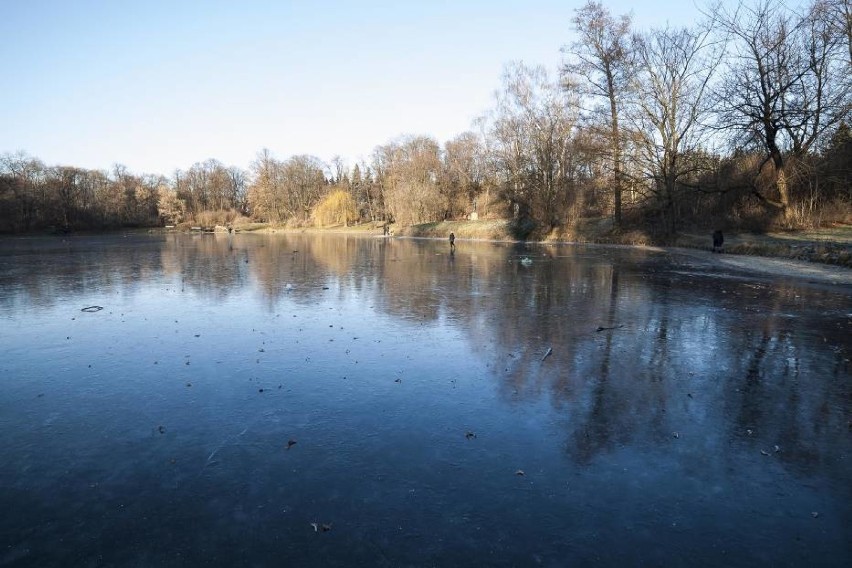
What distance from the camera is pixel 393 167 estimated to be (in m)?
70.2

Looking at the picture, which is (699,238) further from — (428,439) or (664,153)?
(428,439)

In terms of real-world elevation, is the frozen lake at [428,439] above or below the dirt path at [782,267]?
below

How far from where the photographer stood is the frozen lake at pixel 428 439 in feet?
11.8

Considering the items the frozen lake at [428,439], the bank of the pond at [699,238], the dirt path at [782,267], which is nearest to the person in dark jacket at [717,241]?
the bank of the pond at [699,238]

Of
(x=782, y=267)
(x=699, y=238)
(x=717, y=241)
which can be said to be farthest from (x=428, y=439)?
(x=699, y=238)

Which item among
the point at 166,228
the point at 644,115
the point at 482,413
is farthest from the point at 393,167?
the point at 482,413

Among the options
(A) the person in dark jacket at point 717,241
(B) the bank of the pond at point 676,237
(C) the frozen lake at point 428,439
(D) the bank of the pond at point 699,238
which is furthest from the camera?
(A) the person in dark jacket at point 717,241

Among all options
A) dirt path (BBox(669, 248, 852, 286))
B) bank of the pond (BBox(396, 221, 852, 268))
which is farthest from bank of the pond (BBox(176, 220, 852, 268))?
dirt path (BBox(669, 248, 852, 286))

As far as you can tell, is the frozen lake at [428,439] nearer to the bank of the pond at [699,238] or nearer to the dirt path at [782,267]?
the dirt path at [782,267]

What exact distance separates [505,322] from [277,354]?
16.0 feet

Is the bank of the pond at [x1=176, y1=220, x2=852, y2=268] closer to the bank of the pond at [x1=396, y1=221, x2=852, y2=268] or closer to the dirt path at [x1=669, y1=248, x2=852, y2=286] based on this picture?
the bank of the pond at [x1=396, y1=221, x2=852, y2=268]

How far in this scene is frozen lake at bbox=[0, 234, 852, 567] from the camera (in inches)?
141

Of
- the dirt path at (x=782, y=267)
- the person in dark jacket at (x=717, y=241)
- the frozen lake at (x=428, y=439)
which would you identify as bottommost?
the frozen lake at (x=428, y=439)

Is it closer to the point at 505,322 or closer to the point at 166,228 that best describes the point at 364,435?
the point at 505,322
